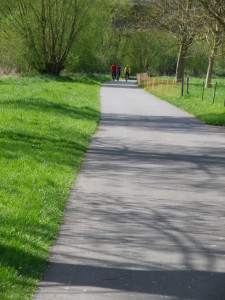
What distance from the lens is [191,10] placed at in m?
40.6

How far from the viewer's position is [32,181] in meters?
10.2

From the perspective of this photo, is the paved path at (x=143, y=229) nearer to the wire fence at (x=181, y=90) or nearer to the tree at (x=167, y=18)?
the wire fence at (x=181, y=90)

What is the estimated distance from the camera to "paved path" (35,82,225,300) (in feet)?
19.2

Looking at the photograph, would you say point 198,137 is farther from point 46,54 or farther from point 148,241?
point 46,54

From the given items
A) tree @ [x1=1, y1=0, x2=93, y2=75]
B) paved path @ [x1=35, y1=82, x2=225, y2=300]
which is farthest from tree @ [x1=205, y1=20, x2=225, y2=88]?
paved path @ [x1=35, y1=82, x2=225, y2=300]

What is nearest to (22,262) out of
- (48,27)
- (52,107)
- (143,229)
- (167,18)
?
(143,229)

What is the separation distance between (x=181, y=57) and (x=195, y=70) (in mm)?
52460

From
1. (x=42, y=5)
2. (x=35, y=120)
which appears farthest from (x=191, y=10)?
(x=35, y=120)

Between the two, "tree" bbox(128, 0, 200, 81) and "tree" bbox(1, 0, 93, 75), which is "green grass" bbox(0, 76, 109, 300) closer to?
"tree" bbox(128, 0, 200, 81)

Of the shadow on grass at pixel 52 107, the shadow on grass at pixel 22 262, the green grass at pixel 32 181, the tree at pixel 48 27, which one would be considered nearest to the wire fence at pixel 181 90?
the tree at pixel 48 27

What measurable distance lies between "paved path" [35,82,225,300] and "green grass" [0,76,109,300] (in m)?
0.17

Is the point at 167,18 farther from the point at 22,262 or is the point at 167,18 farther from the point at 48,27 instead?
the point at 22,262

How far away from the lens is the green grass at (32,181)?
6.16 m

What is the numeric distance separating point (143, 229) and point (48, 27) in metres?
47.2
